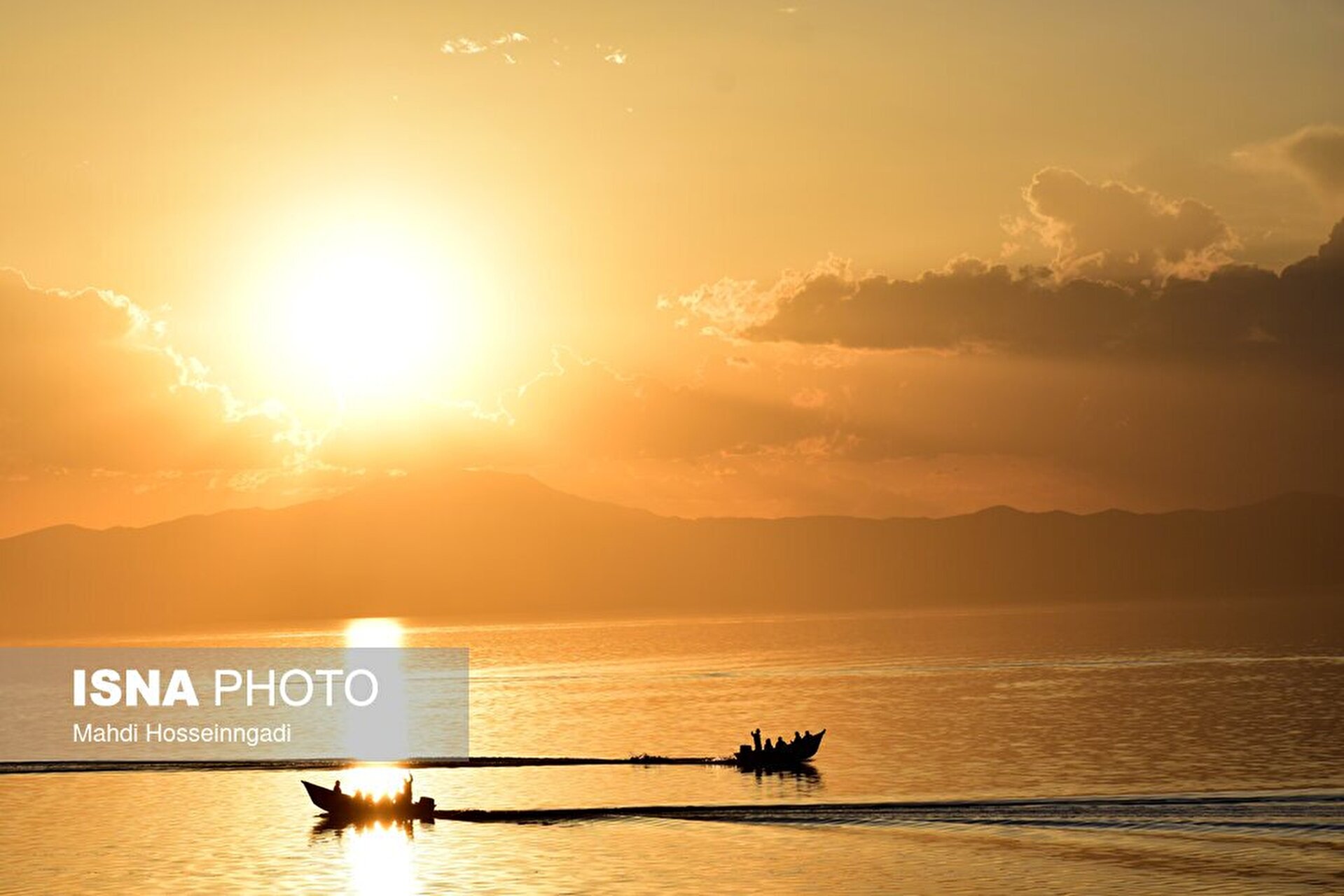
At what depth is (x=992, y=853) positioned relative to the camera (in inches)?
3575

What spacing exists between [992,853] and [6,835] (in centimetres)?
7114

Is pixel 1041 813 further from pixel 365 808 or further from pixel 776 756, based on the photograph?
pixel 365 808

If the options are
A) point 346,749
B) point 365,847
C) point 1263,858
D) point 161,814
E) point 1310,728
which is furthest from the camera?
point 346,749

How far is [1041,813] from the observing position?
102938 millimetres

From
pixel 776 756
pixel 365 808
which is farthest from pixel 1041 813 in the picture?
pixel 365 808

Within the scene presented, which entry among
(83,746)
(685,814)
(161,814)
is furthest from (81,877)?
(83,746)

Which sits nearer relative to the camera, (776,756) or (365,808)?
(365,808)

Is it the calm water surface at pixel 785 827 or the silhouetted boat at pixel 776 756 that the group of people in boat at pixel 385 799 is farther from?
the silhouetted boat at pixel 776 756

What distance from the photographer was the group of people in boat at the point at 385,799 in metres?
109

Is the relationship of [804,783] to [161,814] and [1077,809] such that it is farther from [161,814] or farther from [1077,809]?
[161,814]

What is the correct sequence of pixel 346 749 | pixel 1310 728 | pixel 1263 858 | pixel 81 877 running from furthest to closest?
pixel 346 749 → pixel 1310 728 → pixel 81 877 → pixel 1263 858

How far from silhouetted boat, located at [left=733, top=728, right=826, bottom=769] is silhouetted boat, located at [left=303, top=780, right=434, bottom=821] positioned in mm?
33711

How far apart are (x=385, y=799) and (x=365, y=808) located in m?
1.76

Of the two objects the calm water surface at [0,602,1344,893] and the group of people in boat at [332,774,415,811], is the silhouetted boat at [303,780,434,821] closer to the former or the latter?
the group of people in boat at [332,774,415,811]
